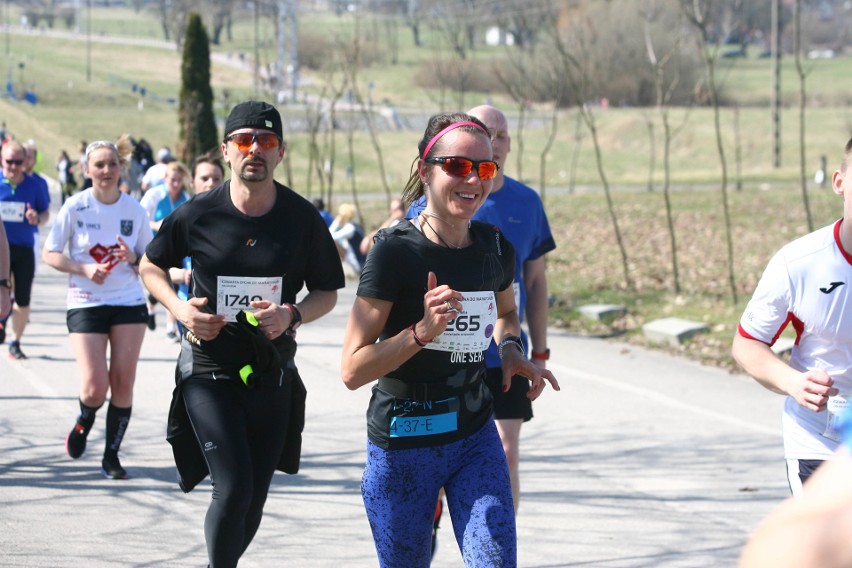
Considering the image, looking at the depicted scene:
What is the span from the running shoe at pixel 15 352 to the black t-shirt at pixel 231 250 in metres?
6.73

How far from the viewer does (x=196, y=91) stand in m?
33.8

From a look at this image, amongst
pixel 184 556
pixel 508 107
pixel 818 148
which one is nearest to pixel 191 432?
pixel 184 556

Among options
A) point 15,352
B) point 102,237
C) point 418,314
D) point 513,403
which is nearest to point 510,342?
point 418,314

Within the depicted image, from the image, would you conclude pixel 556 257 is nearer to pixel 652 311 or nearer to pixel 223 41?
pixel 652 311

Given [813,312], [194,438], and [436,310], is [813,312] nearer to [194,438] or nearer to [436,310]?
[436,310]

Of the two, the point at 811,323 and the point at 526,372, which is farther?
the point at 526,372

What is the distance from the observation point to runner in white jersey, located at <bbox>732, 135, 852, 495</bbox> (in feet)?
13.2

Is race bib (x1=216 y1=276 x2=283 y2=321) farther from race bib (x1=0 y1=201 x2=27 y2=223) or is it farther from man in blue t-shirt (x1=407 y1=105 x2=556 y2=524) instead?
race bib (x1=0 y1=201 x2=27 y2=223)

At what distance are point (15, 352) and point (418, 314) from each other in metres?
8.17

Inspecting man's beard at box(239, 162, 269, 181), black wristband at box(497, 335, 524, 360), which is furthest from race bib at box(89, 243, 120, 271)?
black wristband at box(497, 335, 524, 360)

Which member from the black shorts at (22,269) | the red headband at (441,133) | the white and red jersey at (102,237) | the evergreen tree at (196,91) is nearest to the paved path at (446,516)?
the black shorts at (22,269)

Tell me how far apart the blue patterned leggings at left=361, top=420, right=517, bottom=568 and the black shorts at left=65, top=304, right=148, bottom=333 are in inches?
138

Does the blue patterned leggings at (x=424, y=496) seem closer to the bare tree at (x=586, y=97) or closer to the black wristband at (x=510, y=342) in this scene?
the black wristband at (x=510, y=342)

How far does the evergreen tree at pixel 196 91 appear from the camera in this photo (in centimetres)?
3294
